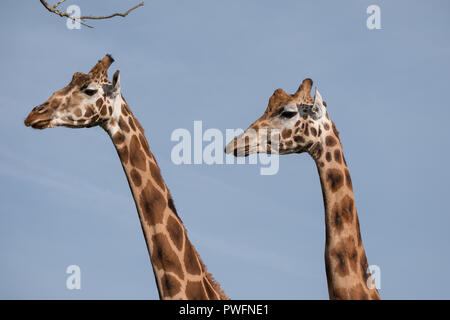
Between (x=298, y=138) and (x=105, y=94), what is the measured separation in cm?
379

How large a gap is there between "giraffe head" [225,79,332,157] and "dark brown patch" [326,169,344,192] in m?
0.56

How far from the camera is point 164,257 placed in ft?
45.5

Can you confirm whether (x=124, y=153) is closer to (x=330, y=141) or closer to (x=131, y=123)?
(x=131, y=123)

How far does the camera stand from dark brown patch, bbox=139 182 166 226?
14.1 m

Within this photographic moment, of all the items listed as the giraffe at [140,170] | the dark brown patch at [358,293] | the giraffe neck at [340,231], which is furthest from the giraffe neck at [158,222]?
the dark brown patch at [358,293]

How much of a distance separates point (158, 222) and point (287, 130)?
3020mm

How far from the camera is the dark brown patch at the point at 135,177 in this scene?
14.4 metres

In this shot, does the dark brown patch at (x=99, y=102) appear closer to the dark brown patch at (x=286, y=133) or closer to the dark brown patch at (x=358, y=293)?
the dark brown patch at (x=286, y=133)

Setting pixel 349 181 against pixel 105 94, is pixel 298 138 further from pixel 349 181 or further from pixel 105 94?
pixel 105 94
